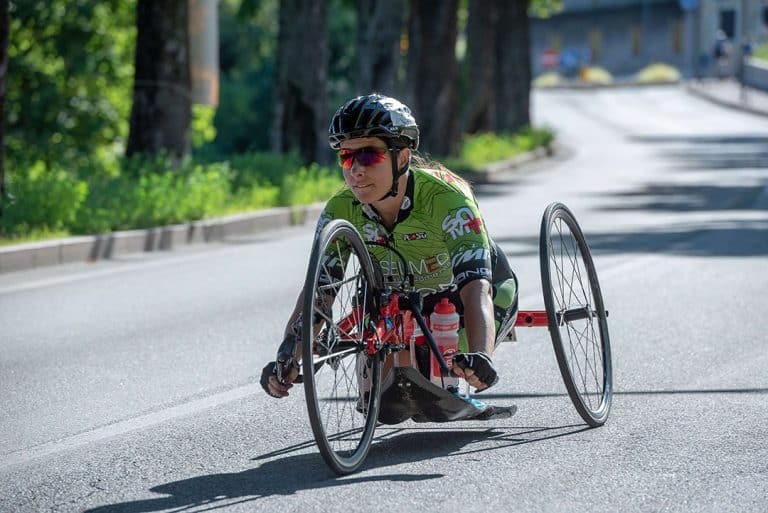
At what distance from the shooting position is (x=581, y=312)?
6973mm

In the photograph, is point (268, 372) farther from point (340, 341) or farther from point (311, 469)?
point (311, 469)

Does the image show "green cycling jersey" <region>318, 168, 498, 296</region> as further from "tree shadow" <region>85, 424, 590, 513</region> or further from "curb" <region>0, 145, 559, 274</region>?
"curb" <region>0, 145, 559, 274</region>

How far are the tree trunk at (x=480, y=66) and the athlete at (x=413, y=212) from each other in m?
29.5

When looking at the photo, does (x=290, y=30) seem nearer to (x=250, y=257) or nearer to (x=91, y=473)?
(x=250, y=257)

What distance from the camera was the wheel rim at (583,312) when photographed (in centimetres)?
689

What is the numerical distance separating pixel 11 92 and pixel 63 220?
21950 millimetres

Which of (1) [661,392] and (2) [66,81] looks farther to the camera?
(2) [66,81]

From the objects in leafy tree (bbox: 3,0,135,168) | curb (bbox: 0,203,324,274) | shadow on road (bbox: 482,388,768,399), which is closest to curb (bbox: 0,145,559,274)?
curb (bbox: 0,203,324,274)

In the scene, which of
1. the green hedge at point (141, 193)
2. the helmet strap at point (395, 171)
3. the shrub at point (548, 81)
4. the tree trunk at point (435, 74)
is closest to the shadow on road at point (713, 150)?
the tree trunk at point (435, 74)

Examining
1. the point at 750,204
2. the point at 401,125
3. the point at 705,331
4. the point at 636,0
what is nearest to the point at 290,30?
the point at 750,204

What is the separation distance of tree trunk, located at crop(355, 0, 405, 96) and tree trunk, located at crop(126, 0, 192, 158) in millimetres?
7016

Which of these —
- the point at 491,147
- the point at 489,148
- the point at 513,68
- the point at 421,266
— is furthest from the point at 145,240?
the point at 513,68

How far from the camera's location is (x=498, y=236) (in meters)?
17.1

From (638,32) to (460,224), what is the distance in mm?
103610
